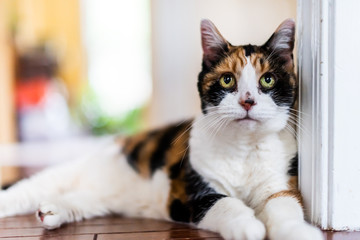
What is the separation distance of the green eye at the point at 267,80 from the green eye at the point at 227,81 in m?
0.08

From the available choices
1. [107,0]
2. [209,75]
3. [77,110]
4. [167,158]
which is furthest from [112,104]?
[209,75]

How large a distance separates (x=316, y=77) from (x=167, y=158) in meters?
0.69

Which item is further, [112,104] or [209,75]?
[112,104]

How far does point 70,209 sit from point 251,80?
79cm

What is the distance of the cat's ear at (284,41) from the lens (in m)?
1.25

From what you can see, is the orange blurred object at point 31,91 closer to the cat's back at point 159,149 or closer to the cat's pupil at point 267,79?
the cat's back at point 159,149

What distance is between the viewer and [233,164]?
54.4 inches

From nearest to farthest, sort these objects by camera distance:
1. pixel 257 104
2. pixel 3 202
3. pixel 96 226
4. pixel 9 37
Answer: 1. pixel 257 104
2. pixel 96 226
3. pixel 3 202
4. pixel 9 37

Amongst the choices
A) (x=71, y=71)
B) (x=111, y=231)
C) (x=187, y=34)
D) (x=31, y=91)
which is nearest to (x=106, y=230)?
(x=111, y=231)

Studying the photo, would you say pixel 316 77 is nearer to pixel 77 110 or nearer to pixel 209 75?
pixel 209 75

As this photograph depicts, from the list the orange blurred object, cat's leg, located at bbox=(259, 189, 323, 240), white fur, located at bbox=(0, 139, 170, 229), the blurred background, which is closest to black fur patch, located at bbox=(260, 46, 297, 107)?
cat's leg, located at bbox=(259, 189, 323, 240)

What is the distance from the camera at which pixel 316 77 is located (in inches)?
Answer: 50.5

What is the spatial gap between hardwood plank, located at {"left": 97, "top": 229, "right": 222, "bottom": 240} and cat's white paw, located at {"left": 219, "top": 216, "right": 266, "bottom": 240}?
10 centimetres

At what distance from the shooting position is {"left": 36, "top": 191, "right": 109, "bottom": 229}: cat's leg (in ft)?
4.73
